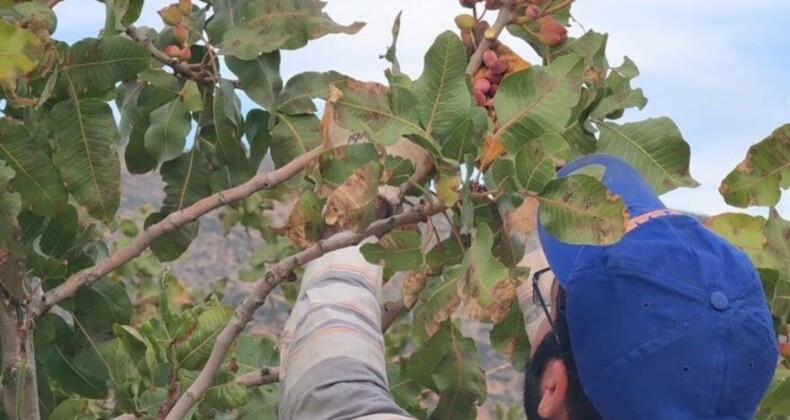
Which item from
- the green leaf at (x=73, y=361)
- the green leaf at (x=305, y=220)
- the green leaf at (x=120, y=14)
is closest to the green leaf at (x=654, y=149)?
the green leaf at (x=305, y=220)

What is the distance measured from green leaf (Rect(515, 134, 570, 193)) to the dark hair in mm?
252

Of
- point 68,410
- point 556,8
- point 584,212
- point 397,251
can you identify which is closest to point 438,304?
point 397,251

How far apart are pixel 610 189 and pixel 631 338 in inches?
7.2

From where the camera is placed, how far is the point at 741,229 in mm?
2027

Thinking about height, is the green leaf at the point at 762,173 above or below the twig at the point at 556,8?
below

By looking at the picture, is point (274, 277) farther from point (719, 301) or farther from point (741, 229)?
point (741, 229)

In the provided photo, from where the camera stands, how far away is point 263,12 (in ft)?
6.91

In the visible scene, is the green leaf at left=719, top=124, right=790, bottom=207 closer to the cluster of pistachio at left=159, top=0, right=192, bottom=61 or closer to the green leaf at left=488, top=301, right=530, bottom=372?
the green leaf at left=488, top=301, right=530, bottom=372

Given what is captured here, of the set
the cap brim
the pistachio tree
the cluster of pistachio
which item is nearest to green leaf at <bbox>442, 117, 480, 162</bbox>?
the pistachio tree

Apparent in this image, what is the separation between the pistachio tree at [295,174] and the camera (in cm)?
163

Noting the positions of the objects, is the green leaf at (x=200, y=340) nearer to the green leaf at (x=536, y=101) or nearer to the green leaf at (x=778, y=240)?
the green leaf at (x=536, y=101)

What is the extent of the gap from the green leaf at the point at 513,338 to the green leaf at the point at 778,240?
38 cm

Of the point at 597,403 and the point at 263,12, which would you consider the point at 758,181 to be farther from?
the point at 263,12

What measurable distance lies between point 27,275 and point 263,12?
0.54m
